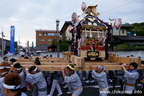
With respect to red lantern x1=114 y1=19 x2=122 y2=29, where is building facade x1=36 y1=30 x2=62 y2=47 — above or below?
above

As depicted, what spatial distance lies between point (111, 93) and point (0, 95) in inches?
190

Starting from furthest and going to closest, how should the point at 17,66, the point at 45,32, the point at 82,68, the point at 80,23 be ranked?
the point at 45,32
the point at 80,23
the point at 82,68
the point at 17,66

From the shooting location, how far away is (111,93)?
19.4ft

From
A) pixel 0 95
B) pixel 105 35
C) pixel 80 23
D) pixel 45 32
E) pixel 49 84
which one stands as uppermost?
pixel 45 32

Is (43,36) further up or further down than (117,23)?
further up

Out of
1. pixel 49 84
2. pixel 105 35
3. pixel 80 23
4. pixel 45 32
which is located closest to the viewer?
pixel 80 23

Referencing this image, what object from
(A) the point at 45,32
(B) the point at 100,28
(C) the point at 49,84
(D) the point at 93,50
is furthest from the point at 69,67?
(A) the point at 45,32

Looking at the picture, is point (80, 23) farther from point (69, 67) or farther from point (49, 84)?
point (49, 84)

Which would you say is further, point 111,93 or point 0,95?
point 111,93

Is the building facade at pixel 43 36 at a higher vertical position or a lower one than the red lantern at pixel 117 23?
higher

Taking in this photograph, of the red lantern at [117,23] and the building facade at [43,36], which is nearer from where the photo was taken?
the red lantern at [117,23]

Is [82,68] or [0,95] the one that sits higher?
[82,68]

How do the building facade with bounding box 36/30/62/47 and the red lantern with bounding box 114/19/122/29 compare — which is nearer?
the red lantern with bounding box 114/19/122/29

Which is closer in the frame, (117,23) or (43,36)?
(117,23)
